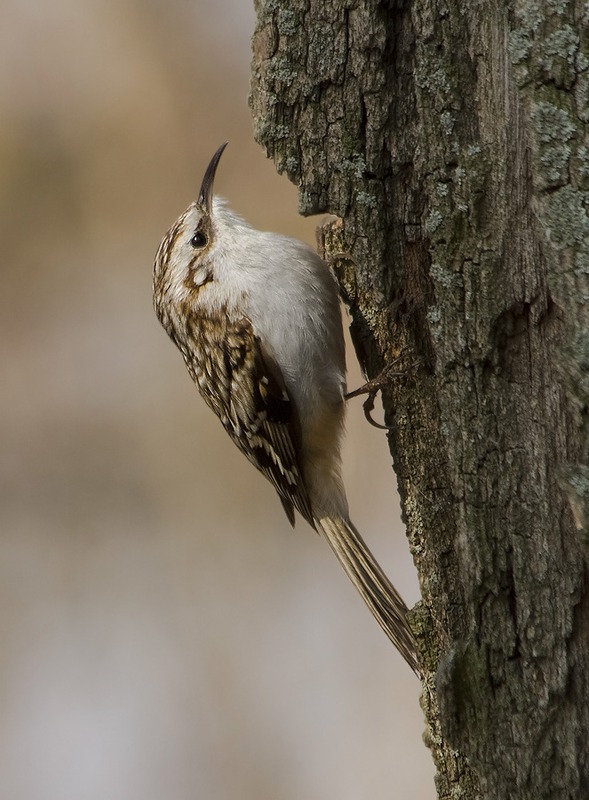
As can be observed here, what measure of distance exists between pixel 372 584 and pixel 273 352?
2.46 feet

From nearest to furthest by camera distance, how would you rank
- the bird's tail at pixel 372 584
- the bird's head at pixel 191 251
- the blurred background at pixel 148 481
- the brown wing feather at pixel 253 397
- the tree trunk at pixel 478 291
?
the tree trunk at pixel 478 291 → the bird's tail at pixel 372 584 → the brown wing feather at pixel 253 397 → the bird's head at pixel 191 251 → the blurred background at pixel 148 481

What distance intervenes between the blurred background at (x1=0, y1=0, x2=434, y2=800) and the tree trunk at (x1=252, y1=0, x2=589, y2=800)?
1771mm

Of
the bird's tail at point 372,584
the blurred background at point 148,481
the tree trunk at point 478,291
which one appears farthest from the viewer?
the blurred background at point 148,481

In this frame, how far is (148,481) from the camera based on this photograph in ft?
13.9

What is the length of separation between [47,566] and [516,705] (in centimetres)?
274

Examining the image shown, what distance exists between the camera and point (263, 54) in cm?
216

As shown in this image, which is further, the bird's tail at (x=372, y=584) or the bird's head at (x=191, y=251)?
the bird's head at (x=191, y=251)

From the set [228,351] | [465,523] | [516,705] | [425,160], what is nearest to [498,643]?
[516,705]

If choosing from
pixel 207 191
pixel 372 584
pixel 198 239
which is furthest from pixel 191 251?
pixel 372 584

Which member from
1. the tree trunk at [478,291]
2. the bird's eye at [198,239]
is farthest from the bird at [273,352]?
the tree trunk at [478,291]

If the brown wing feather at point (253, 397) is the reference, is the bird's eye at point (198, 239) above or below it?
above

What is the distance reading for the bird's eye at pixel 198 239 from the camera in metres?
3.02

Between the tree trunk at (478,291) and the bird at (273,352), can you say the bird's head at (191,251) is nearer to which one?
the bird at (273,352)

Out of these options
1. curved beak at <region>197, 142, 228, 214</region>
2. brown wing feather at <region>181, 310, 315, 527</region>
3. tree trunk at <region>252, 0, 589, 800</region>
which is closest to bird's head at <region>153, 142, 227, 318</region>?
curved beak at <region>197, 142, 228, 214</region>
